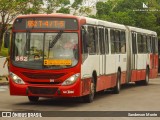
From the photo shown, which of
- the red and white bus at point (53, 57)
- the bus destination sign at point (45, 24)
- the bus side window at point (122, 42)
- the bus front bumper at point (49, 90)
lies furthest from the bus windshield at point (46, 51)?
the bus side window at point (122, 42)

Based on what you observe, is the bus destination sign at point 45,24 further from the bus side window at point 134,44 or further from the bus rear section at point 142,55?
the bus side window at point 134,44

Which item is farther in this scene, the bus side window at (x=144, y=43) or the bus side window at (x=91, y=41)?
the bus side window at (x=144, y=43)

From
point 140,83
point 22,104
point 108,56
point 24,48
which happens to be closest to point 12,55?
point 24,48

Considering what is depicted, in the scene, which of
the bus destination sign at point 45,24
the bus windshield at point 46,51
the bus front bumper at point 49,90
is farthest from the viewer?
the bus destination sign at point 45,24

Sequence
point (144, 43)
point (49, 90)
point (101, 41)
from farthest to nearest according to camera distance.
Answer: point (144, 43), point (101, 41), point (49, 90)

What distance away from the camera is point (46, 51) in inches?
699

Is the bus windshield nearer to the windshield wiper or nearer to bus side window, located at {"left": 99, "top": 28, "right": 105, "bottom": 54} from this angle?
the windshield wiper

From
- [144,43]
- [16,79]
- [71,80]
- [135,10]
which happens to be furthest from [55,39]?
[135,10]

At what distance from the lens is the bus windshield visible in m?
17.5

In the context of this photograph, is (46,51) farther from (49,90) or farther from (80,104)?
(80,104)

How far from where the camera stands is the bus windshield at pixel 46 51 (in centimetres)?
1755

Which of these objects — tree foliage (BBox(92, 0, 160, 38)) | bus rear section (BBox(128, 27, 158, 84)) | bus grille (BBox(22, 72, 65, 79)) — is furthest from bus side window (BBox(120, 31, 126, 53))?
tree foliage (BBox(92, 0, 160, 38))

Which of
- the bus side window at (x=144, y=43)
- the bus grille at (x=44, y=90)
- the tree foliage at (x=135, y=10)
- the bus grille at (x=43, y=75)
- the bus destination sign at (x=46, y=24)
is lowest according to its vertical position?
the bus grille at (x=44, y=90)

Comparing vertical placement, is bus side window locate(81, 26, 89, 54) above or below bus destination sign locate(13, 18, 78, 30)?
below
